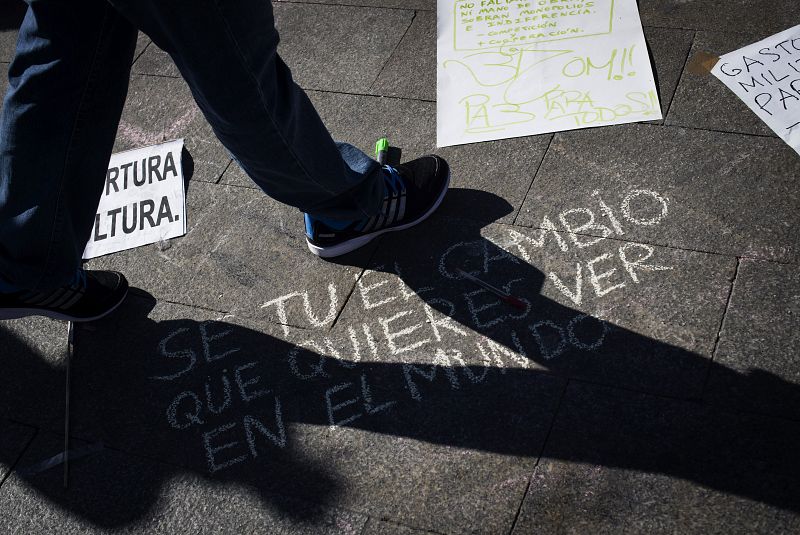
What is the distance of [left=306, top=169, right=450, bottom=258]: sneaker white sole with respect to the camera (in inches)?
117

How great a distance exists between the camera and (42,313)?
114 inches

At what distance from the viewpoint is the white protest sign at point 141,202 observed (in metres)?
3.31

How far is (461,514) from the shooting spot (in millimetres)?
2295

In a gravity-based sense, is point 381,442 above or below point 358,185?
below

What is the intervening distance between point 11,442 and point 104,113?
1.13 m

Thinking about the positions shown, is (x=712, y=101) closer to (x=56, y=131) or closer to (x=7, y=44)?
(x=56, y=131)

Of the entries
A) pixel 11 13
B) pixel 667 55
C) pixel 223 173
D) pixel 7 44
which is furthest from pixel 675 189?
pixel 11 13

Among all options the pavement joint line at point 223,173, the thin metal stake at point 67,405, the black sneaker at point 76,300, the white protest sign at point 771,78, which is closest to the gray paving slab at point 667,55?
the white protest sign at point 771,78

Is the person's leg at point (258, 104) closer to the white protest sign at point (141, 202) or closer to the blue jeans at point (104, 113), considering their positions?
the blue jeans at point (104, 113)

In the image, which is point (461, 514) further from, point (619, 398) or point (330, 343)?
point (330, 343)

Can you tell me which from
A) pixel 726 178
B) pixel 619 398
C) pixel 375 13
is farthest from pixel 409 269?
pixel 375 13

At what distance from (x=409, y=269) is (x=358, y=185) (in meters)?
0.34

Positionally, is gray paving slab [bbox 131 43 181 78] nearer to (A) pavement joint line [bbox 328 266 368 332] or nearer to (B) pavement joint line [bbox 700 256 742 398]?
(A) pavement joint line [bbox 328 266 368 332]

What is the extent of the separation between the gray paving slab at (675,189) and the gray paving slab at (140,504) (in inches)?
48.9
